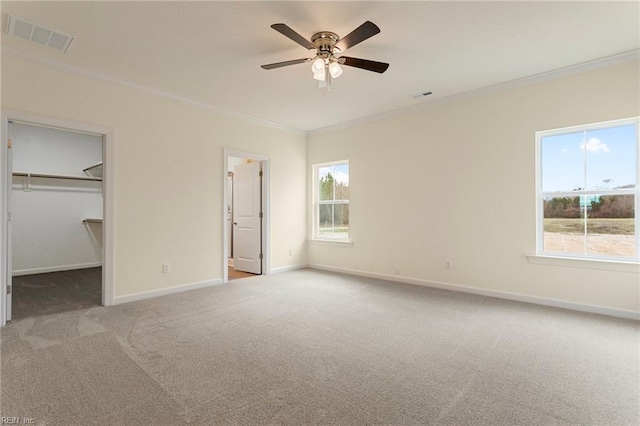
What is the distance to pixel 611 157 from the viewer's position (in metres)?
3.41

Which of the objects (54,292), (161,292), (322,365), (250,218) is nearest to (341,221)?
(250,218)

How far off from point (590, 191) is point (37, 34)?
5848 millimetres

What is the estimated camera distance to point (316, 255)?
616 centimetres

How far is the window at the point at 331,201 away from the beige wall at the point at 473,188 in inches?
10.3

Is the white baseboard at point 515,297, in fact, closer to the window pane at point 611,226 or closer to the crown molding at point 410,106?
the window pane at point 611,226

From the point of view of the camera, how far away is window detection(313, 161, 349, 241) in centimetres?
579

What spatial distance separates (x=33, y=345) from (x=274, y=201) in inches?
148

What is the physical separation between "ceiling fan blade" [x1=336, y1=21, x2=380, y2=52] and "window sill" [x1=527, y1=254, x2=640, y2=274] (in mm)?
3262

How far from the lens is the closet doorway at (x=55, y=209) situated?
5430mm

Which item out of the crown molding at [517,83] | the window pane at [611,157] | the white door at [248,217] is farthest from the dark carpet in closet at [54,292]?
the window pane at [611,157]

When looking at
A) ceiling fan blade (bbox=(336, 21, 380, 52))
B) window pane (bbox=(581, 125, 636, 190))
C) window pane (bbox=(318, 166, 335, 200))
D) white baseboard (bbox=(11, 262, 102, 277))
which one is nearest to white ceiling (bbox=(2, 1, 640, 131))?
ceiling fan blade (bbox=(336, 21, 380, 52))

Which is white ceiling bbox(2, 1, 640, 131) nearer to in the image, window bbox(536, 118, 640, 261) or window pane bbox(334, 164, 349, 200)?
window bbox(536, 118, 640, 261)

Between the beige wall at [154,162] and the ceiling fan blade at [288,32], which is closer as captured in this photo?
the ceiling fan blade at [288,32]

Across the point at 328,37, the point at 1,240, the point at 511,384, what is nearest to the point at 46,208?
the point at 1,240
